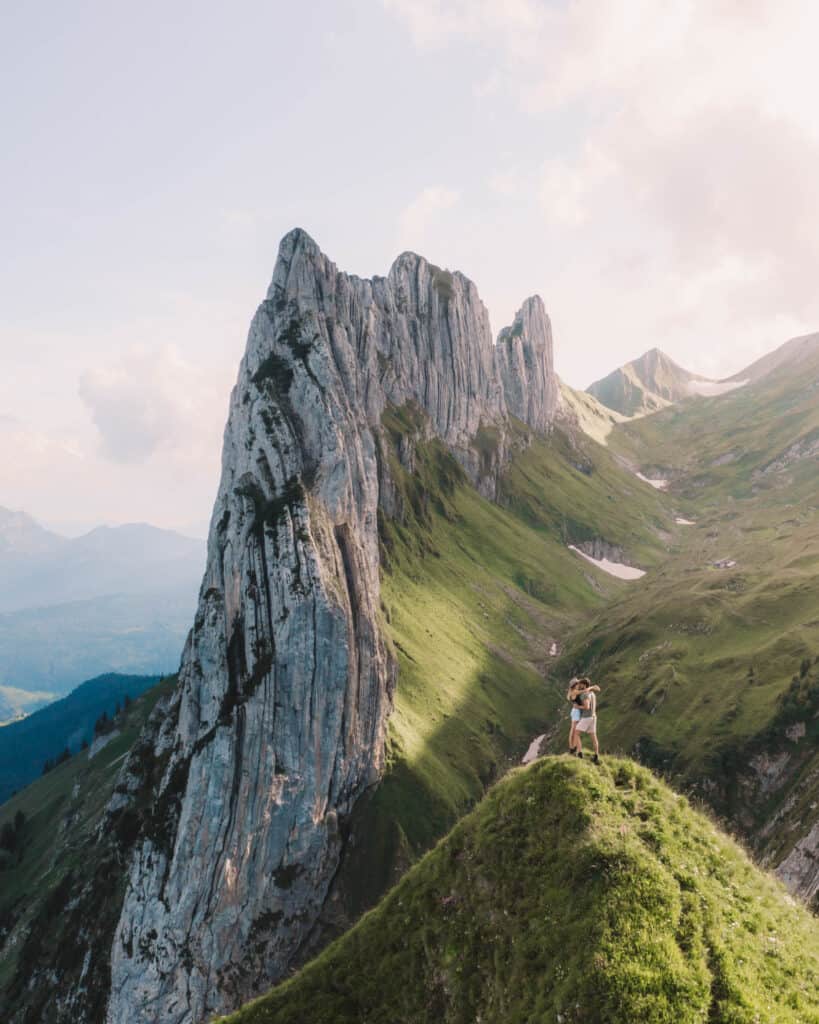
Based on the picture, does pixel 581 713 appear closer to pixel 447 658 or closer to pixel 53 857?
pixel 447 658

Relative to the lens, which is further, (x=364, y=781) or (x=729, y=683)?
(x=729, y=683)

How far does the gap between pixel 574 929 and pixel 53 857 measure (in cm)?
14267

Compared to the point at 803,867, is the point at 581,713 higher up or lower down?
higher up

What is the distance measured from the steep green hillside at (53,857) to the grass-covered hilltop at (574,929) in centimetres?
8323

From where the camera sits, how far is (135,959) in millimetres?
71688

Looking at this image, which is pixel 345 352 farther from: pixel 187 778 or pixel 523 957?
pixel 523 957

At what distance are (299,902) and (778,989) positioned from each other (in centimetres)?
6955

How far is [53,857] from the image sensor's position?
124m

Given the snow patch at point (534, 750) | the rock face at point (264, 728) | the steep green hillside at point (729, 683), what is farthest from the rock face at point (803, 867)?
the snow patch at point (534, 750)

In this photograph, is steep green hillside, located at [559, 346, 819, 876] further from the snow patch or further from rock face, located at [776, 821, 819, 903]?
the snow patch

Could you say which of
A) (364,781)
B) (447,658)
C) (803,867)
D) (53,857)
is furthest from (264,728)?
(53,857)

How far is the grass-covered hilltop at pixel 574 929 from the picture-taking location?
18.5m

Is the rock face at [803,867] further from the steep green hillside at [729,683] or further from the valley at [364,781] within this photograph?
the steep green hillside at [729,683]

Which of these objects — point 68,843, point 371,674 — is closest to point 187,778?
point 371,674
